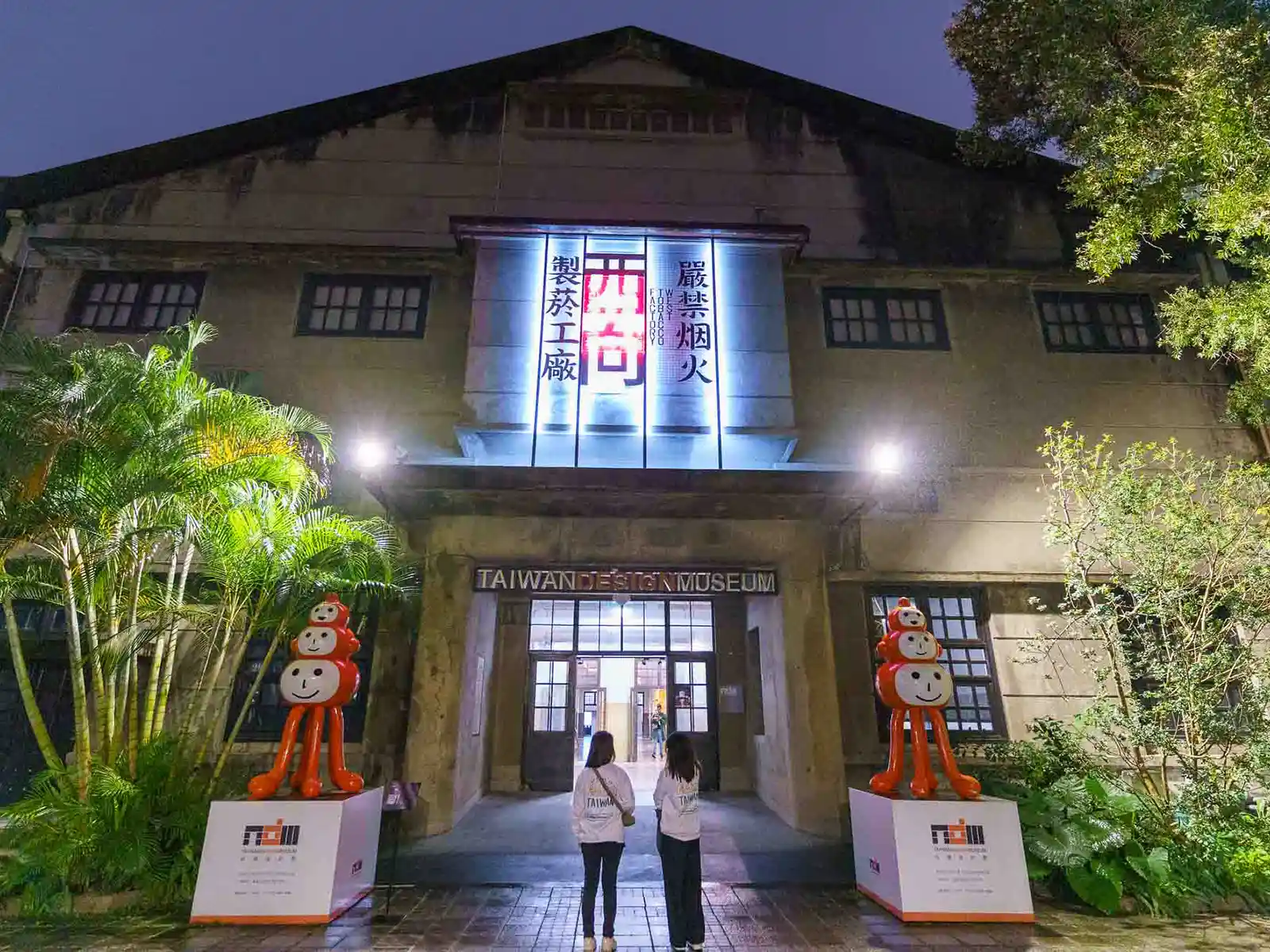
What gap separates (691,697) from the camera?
41.2 feet

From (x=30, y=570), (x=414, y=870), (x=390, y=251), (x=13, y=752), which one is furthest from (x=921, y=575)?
(x=13, y=752)

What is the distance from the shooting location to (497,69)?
12.4 meters

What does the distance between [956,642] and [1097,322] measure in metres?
6.26

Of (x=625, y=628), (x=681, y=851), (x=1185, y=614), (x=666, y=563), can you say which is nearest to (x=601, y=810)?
(x=681, y=851)

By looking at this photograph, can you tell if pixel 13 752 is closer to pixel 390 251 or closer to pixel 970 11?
pixel 390 251

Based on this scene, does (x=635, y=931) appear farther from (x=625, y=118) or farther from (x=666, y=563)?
(x=625, y=118)

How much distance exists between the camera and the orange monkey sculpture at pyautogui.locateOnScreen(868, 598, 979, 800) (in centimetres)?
636

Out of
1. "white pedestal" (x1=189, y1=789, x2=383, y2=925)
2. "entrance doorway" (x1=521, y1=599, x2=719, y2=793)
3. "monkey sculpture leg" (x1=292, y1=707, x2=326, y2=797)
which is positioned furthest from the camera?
"entrance doorway" (x1=521, y1=599, x2=719, y2=793)

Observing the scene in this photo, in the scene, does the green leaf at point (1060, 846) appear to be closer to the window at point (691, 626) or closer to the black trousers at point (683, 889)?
the black trousers at point (683, 889)

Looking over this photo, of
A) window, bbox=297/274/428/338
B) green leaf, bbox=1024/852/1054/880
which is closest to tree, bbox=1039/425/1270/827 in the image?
green leaf, bbox=1024/852/1054/880

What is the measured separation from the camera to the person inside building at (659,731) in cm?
1580

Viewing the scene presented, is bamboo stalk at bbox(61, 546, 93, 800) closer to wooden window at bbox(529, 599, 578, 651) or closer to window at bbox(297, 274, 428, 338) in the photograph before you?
window at bbox(297, 274, 428, 338)

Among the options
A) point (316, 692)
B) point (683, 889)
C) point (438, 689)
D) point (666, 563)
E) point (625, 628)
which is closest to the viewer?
point (683, 889)

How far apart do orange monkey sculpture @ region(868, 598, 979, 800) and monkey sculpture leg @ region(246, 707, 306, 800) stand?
229 inches
